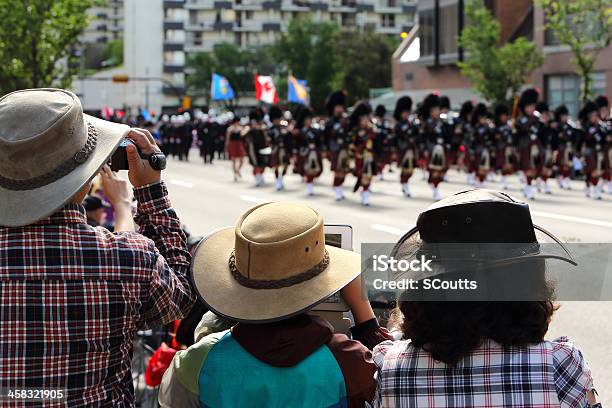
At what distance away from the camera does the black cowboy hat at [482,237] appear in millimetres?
2348

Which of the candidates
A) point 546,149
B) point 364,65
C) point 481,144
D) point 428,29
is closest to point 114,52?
point 364,65

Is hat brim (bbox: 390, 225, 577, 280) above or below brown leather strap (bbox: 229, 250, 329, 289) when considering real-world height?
above

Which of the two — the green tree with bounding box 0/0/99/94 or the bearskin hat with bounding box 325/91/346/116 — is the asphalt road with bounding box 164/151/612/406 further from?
the green tree with bounding box 0/0/99/94

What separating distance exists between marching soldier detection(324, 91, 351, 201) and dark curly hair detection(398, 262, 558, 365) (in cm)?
1821

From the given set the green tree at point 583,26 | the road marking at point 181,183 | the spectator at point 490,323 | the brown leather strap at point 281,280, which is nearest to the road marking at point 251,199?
the road marking at point 181,183

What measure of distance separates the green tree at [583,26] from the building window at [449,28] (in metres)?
16.4

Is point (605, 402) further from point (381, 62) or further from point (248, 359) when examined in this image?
point (381, 62)

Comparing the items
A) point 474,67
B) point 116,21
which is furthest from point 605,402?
point 116,21

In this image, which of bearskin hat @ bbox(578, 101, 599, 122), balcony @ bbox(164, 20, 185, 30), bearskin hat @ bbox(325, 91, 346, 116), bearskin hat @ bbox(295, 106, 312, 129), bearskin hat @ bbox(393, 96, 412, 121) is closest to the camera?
bearskin hat @ bbox(578, 101, 599, 122)

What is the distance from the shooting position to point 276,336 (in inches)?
104

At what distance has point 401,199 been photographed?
801 inches

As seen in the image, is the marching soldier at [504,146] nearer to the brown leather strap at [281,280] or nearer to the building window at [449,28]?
the brown leather strap at [281,280]

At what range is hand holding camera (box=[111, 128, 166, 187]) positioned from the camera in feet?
9.75

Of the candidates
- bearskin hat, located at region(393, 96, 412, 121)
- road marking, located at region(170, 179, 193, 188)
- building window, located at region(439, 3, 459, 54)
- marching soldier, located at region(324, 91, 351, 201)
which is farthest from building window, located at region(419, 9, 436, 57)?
marching soldier, located at region(324, 91, 351, 201)
